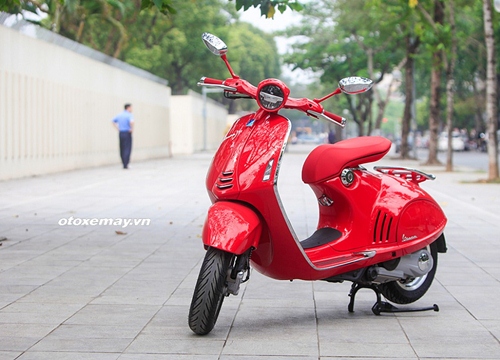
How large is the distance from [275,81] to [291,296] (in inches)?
72.0

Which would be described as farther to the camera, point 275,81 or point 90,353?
point 275,81

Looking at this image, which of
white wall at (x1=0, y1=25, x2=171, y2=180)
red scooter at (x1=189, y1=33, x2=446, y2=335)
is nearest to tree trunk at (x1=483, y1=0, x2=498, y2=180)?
white wall at (x1=0, y1=25, x2=171, y2=180)

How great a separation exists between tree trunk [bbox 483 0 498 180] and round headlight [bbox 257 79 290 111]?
13946mm

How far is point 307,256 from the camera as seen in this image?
537 cm

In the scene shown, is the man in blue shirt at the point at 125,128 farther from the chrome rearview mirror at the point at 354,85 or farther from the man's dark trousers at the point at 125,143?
the chrome rearview mirror at the point at 354,85

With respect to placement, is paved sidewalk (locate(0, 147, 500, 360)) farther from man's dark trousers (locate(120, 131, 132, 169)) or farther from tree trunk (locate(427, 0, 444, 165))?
tree trunk (locate(427, 0, 444, 165))

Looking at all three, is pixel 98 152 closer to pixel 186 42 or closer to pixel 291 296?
pixel 291 296

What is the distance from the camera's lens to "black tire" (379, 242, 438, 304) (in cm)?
596

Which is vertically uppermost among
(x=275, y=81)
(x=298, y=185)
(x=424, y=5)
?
(x=424, y=5)

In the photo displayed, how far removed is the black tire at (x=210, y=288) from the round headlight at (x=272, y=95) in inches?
33.6

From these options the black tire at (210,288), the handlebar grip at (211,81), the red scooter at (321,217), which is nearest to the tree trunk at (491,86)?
the red scooter at (321,217)

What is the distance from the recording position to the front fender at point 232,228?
4910 mm

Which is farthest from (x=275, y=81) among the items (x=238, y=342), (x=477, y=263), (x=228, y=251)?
(x=477, y=263)

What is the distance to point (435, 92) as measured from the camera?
2678 centimetres
